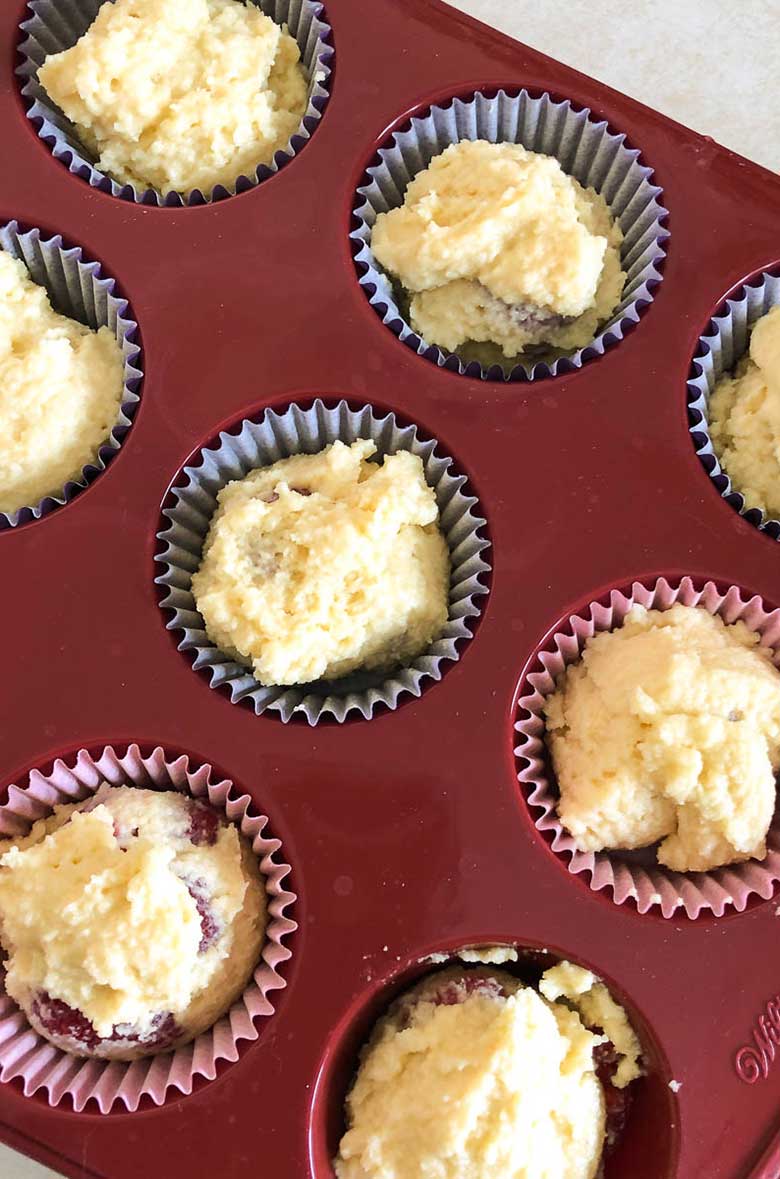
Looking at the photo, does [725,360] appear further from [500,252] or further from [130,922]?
[130,922]

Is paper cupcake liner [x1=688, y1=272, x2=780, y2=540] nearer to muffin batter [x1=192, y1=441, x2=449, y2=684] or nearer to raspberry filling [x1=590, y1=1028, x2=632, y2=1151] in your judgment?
muffin batter [x1=192, y1=441, x2=449, y2=684]

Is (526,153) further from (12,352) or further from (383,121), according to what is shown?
(12,352)

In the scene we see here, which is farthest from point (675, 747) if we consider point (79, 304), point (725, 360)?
point (79, 304)

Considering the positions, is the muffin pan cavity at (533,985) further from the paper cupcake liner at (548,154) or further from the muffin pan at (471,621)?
the paper cupcake liner at (548,154)

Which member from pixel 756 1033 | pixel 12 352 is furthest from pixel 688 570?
pixel 12 352

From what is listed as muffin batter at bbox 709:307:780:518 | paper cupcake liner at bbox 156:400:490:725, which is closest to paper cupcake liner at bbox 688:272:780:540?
muffin batter at bbox 709:307:780:518
